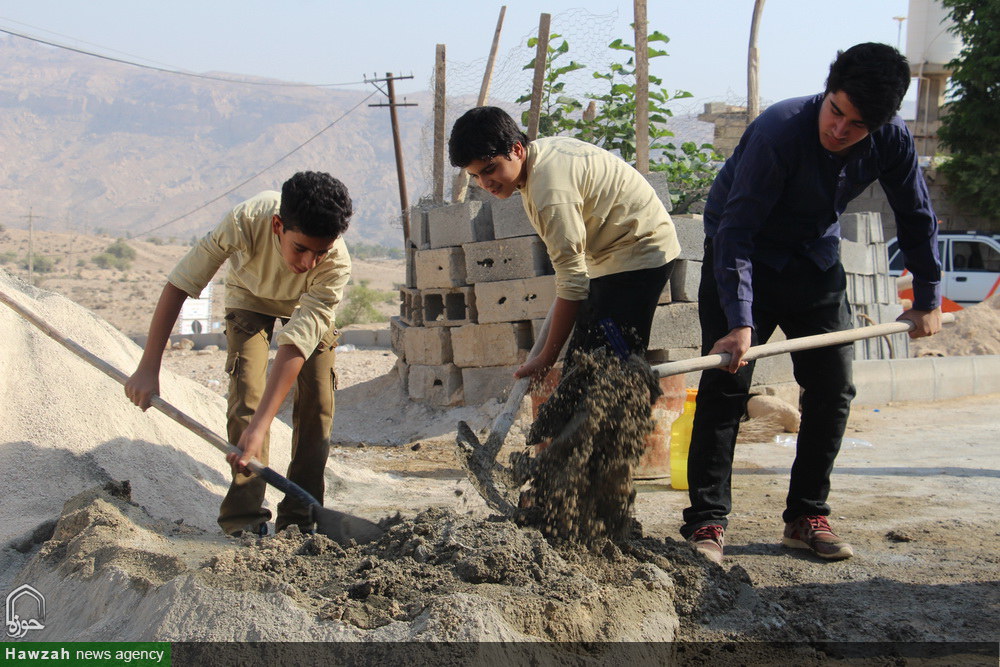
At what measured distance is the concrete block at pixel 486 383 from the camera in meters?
6.80

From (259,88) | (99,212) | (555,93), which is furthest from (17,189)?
(555,93)

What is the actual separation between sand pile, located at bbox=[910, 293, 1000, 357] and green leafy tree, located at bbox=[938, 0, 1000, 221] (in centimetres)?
818

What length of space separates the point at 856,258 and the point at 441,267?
14.2ft

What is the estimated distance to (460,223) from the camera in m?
6.95

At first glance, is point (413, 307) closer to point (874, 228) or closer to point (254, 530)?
point (254, 530)

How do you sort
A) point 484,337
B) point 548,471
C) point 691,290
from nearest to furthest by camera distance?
point 548,471 < point 691,290 < point 484,337

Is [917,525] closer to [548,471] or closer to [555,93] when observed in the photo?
[548,471]

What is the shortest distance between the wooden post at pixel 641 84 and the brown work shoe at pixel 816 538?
3.47 meters

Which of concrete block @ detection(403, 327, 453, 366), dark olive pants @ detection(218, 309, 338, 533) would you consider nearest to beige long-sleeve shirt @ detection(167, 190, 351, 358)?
dark olive pants @ detection(218, 309, 338, 533)

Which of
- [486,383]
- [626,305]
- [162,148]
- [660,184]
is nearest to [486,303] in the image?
[486,383]

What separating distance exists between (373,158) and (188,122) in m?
39.0

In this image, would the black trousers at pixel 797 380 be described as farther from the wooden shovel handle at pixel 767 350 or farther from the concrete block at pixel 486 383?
the concrete block at pixel 486 383

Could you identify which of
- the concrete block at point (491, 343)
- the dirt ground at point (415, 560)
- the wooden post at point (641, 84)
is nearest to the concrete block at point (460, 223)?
the concrete block at point (491, 343)

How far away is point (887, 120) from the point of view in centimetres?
254
